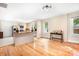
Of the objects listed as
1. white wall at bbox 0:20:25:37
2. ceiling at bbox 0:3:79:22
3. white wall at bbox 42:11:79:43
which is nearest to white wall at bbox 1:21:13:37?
white wall at bbox 0:20:25:37

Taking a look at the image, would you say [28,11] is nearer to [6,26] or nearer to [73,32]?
[6,26]

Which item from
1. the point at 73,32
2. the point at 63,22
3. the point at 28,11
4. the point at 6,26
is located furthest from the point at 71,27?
the point at 6,26

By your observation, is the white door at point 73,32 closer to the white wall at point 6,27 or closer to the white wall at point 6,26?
the white wall at point 6,26

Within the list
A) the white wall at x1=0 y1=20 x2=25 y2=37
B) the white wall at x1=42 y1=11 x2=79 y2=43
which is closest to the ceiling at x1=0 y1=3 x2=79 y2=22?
the white wall at x1=0 y1=20 x2=25 y2=37

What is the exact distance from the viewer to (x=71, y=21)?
8.48 feet

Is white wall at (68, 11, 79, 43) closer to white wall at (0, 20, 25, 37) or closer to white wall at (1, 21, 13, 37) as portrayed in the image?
white wall at (0, 20, 25, 37)

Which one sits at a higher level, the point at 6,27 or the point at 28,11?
the point at 28,11

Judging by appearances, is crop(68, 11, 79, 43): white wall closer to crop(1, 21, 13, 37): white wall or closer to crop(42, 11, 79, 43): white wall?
crop(42, 11, 79, 43): white wall

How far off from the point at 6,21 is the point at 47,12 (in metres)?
1.01

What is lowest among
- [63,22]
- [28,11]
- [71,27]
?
[71,27]

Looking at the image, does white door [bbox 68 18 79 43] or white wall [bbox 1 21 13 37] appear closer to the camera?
white wall [bbox 1 21 13 37]

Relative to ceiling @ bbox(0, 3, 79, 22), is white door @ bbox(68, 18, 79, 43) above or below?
below

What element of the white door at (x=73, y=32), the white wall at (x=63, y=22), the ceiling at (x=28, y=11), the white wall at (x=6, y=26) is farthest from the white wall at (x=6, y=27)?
the white door at (x=73, y=32)

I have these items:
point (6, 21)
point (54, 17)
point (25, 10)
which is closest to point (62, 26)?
point (54, 17)
